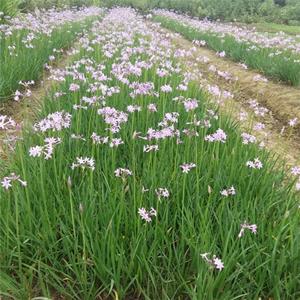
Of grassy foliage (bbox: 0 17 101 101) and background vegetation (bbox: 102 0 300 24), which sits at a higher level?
grassy foliage (bbox: 0 17 101 101)

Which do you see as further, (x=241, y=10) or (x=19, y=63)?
(x=241, y=10)

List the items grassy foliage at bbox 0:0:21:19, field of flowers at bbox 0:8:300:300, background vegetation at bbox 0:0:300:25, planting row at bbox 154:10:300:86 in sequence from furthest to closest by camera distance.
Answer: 1. background vegetation at bbox 0:0:300:25
2. grassy foliage at bbox 0:0:21:19
3. planting row at bbox 154:10:300:86
4. field of flowers at bbox 0:8:300:300

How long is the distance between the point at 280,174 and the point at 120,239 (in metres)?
1.64

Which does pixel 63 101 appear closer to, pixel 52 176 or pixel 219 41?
pixel 52 176

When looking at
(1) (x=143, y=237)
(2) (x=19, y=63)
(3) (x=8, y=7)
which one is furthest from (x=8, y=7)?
(1) (x=143, y=237)

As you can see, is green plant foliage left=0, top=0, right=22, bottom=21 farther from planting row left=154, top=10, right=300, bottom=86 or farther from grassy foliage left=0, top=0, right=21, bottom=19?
planting row left=154, top=10, right=300, bottom=86

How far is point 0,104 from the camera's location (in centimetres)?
566

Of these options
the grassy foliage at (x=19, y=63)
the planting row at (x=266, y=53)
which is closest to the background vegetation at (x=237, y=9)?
the planting row at (x=266, y=53)

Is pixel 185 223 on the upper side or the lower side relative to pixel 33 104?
upper

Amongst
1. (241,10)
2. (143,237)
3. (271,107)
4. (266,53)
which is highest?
(143,237)

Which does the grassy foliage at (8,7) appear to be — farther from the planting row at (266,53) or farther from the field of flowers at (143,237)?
the field of flowers at (143,237)

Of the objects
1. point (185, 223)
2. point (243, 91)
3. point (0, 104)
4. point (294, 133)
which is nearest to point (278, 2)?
point (243, 91)

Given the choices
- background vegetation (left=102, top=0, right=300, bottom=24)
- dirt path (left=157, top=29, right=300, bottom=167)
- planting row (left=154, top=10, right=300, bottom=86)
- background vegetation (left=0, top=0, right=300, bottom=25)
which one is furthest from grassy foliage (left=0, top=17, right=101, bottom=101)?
background vegetation (left=102, top=0, right=300, bottom=24)

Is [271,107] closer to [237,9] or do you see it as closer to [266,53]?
[266,53]
